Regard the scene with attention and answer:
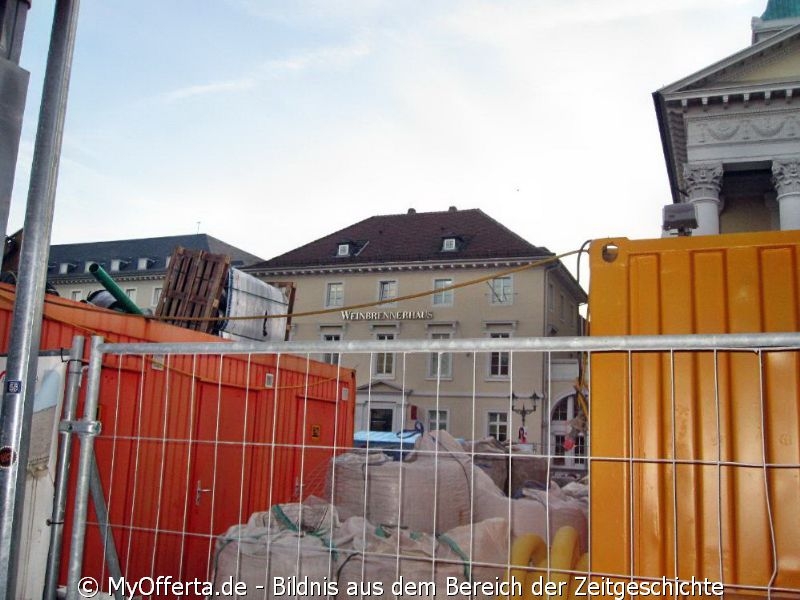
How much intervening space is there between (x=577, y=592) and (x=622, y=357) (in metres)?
1.05

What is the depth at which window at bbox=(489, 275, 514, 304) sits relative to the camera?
39.0 metres

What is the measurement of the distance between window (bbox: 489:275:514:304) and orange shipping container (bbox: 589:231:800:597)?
118ft

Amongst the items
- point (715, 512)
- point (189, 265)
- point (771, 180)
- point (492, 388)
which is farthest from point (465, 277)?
point (715, 512)

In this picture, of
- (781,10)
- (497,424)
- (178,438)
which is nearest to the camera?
(178,438)

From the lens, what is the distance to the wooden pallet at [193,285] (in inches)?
339

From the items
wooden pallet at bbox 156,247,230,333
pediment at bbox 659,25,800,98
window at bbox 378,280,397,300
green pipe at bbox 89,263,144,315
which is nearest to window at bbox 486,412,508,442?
window at bbox 378,280,397,300

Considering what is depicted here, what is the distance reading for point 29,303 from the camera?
3350 millimetres

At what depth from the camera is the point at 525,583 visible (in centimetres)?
322

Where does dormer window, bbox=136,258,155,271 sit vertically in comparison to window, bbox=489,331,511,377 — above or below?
above

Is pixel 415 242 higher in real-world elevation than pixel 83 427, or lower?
higher

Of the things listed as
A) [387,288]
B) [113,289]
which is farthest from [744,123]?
[113,289]

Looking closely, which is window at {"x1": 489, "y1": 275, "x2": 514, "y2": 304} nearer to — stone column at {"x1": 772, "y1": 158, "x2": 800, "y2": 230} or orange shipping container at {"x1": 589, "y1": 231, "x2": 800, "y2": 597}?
stone column at {"x1": 772, "y1": 158, "x2": 800, "y2": 230}

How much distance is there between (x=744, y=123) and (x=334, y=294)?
26.0 metres

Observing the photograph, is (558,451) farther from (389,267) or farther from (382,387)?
(389,267)
